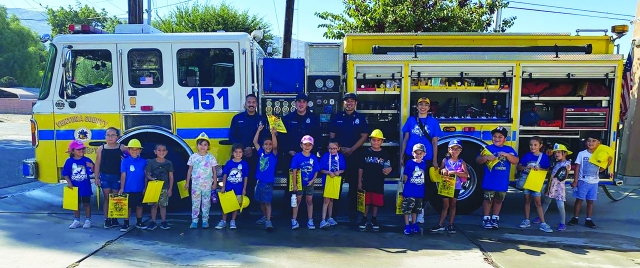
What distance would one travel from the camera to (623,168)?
8492 millimetres

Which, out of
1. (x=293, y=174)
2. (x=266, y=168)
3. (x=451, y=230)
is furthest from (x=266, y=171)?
(x=451, y=230)

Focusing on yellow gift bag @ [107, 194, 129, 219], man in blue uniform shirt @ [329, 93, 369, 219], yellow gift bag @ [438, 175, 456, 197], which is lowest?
yellow gift bag @ [107, 194, 129, 219]

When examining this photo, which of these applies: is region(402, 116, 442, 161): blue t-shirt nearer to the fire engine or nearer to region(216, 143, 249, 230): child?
the fire engine

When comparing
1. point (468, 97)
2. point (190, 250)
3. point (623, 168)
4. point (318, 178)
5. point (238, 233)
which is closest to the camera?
point (190, 250)

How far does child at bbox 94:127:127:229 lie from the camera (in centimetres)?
611

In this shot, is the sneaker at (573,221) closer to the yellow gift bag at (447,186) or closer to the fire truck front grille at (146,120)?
the yellow gift bag at (447,186)

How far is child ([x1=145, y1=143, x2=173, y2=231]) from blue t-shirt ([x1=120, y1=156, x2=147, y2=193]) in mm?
123

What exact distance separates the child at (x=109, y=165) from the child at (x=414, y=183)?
11.8 feet

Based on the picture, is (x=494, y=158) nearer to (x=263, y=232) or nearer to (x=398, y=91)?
(x=398, y=91)

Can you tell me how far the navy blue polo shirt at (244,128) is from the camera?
650cm

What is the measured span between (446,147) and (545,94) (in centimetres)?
162

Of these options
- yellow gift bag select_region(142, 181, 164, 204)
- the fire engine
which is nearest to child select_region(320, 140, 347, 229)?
the fire engine

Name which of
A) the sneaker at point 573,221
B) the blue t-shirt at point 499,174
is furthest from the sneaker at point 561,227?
the blue t-shirt at point 499,174

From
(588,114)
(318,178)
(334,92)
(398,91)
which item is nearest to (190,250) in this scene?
(318,178)
